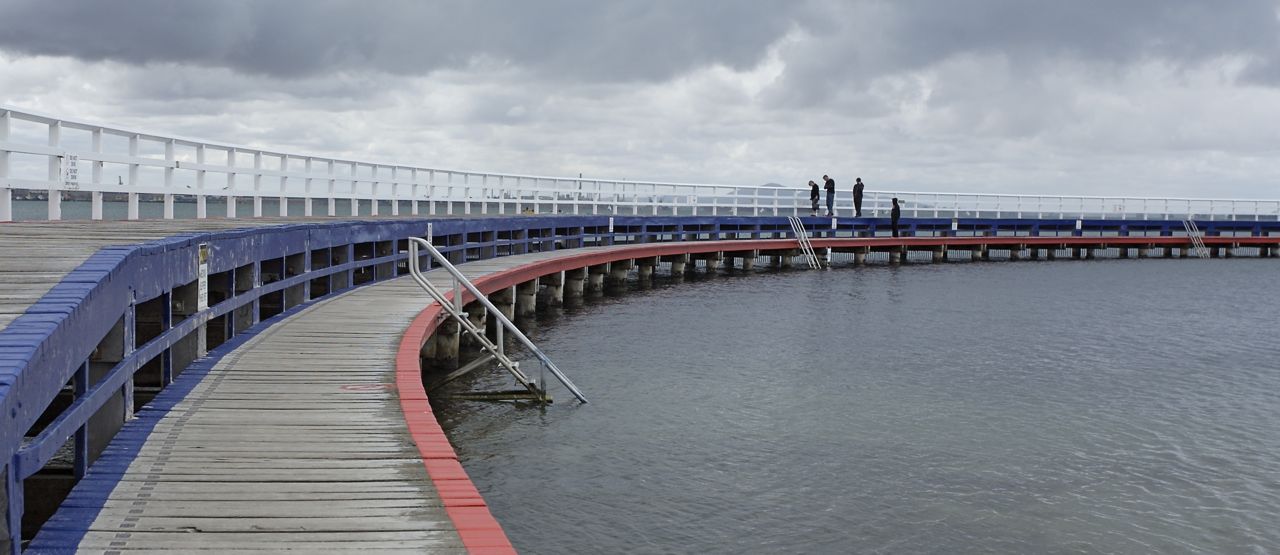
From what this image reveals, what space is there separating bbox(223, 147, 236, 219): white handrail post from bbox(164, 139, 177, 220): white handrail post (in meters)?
2.08

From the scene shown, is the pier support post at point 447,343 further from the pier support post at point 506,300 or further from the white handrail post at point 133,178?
the pier support post at point 506,300

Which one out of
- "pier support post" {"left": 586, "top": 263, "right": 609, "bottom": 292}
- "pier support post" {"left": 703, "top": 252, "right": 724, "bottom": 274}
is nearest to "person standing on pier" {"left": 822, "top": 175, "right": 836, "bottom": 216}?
"pier support post" {"left": 703, "top": 252, "right": 724, "bottom": 274}

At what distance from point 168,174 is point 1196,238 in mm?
50701

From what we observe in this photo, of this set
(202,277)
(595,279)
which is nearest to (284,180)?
(595,279)

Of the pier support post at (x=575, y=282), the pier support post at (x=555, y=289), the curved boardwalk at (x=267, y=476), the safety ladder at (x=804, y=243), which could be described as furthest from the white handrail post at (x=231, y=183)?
the safety ladder at (x=804, y=243)

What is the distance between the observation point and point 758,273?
3716cm

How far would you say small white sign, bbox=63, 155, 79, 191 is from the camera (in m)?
12.9

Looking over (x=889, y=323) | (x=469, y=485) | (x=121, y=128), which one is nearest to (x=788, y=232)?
(x=889, y=323)

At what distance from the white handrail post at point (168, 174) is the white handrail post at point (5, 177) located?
11.9 feet

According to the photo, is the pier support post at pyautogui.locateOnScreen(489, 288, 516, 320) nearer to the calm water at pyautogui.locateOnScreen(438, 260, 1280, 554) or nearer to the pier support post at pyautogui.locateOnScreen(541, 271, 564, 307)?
the calm water at pyautogui.locateOnScreen(438, 260, 1280, 554)

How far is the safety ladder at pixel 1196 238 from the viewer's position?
55188 millimetres

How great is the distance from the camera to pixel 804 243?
133ft

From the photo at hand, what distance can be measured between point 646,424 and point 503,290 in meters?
8.76

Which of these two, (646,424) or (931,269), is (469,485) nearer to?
(646,424)
